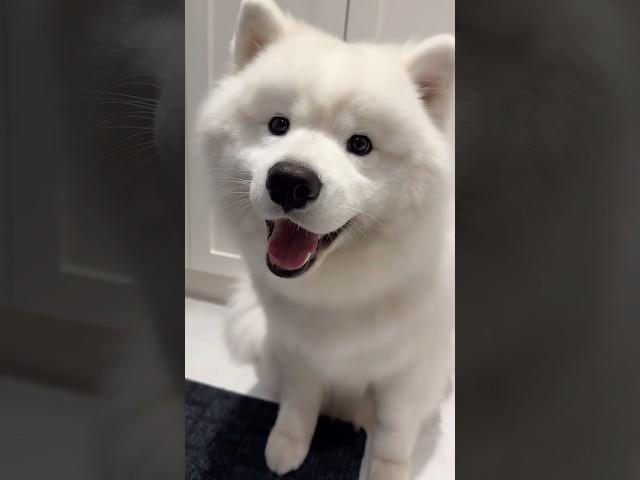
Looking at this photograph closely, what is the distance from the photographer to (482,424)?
32 centimetres

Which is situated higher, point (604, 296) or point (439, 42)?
point (439, 42)

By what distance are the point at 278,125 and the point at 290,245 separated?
26cm

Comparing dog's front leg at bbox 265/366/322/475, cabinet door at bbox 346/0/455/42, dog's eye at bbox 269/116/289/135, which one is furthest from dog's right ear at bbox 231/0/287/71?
dog's front leg at bbox 265/366/322/475

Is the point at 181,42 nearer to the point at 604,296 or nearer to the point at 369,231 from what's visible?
the point at 604,296

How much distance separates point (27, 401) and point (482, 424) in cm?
28

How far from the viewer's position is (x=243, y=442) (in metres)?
1.48

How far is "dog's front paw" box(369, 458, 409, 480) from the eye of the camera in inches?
52.6

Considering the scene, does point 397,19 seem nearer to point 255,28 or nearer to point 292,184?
point 255,28

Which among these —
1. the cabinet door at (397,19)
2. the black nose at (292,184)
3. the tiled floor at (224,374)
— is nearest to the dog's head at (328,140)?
the black nose at (292,184)

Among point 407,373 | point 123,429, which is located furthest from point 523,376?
point 407,373

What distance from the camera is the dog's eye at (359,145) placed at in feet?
3.31

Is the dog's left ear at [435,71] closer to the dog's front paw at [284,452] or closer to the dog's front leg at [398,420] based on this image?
the dog's front leg at [398,420]

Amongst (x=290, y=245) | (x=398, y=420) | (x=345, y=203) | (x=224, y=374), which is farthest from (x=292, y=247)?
(x=224, y=374)

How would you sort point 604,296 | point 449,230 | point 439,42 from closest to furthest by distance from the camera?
point 604,296
point 439,42
point 449,230
